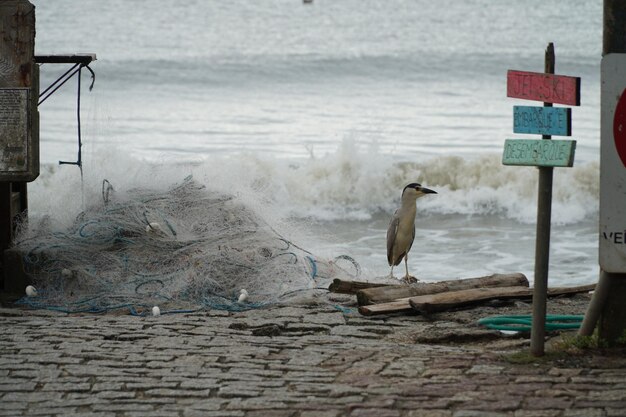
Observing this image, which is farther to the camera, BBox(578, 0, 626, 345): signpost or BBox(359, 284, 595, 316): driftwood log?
BBox(359, 284, 595, 316): driftwood log

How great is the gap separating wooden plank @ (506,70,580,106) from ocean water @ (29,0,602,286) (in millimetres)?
4498

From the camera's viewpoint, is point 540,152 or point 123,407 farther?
point 540,152

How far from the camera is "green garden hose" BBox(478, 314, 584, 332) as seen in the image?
814 cm

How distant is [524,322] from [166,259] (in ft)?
12.3

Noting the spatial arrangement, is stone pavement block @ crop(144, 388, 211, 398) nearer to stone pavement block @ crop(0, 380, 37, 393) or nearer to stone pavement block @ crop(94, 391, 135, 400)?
stone pavement block @ crop(94, 391, 135, 400)

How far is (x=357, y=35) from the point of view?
5094 cm

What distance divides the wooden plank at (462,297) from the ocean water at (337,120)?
2.40 meters

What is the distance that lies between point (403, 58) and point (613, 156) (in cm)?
3617

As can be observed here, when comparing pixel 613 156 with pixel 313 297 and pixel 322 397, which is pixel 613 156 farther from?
pixel 313 297

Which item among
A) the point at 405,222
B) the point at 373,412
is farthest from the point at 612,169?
the point at 405,222

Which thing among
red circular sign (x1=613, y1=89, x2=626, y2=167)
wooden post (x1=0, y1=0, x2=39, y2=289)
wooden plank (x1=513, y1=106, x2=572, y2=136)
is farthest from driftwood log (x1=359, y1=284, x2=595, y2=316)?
wooden post (x1=0, y1=0, x2=39, y2=289)

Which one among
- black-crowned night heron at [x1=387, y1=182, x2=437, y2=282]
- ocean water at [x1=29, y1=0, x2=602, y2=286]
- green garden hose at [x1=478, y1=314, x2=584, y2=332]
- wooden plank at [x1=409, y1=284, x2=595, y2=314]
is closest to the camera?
green garden hose at [x1=478, y1=314, x2=584, y2=332]

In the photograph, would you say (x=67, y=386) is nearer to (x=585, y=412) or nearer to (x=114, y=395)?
(x=114, y=395)

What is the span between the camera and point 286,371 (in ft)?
23.0
